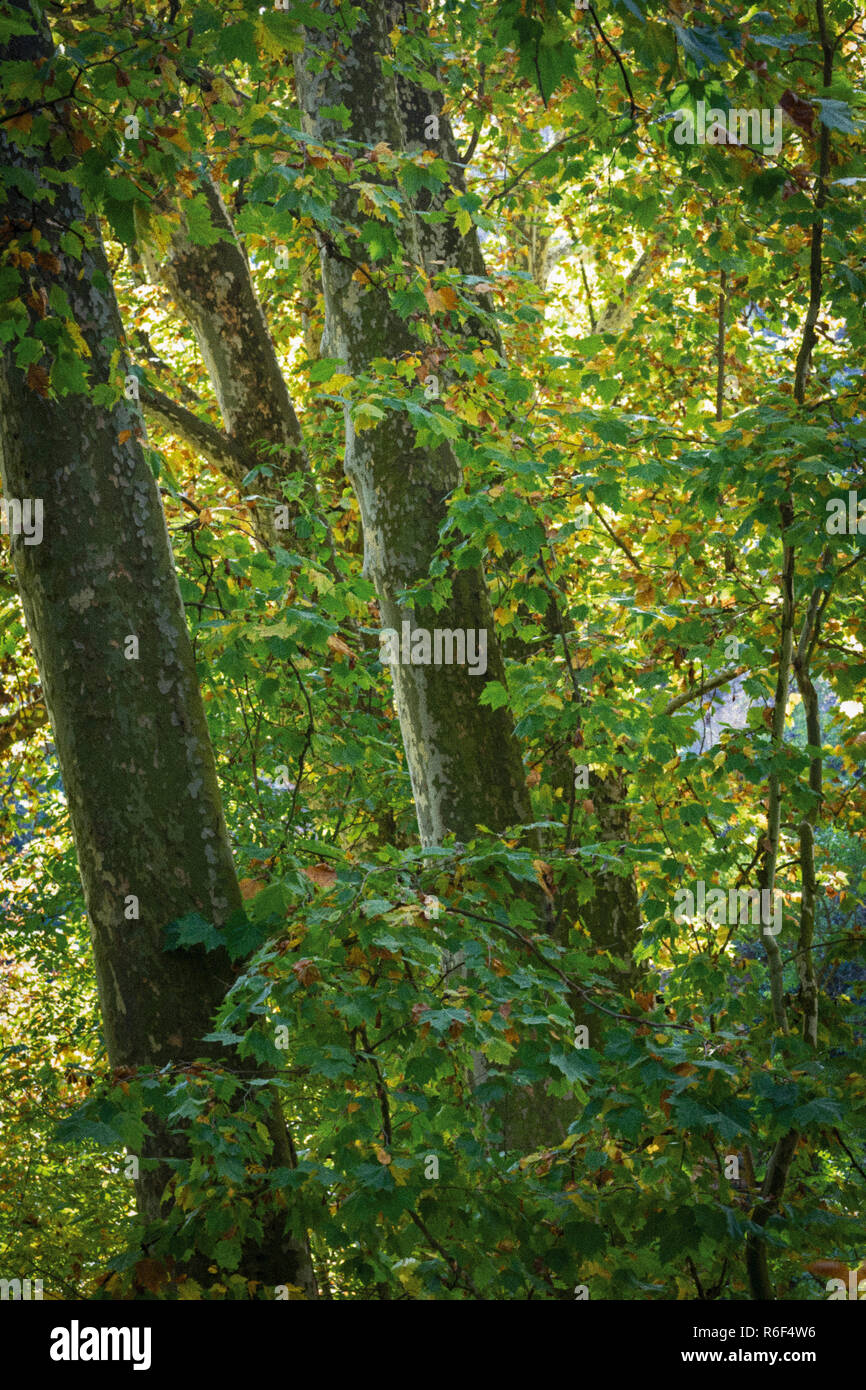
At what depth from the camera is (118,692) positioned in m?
3.01

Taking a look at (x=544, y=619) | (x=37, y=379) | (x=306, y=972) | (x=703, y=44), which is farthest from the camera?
(x=544, y=619)

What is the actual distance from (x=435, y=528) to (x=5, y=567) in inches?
131

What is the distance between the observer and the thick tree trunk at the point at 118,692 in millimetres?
2922

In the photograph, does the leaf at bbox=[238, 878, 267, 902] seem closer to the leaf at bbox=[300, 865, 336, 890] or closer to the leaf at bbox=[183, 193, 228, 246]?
the leaf at bbox=[300, 865, 336, 890]

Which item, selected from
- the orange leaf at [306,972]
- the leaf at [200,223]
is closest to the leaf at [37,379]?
the leaf at [200,223]

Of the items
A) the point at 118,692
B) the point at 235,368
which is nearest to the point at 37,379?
the point at 118,692

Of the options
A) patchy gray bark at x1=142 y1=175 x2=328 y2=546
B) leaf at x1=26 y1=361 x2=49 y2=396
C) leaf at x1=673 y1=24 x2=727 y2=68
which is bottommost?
leaf at x1=26 y1=361 x2=49 y2=396

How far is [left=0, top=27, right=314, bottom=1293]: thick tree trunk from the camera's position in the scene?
2.92 meters

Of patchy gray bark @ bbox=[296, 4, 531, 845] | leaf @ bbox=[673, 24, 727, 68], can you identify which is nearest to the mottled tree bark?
patchy gray bark @ bbox=[296, 4, 531, 845]

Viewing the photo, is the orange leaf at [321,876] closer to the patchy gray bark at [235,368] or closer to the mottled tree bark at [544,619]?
the mottled tree bark at [544,619]

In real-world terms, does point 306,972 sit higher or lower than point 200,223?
lower

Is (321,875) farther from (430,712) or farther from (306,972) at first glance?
(430,712)
